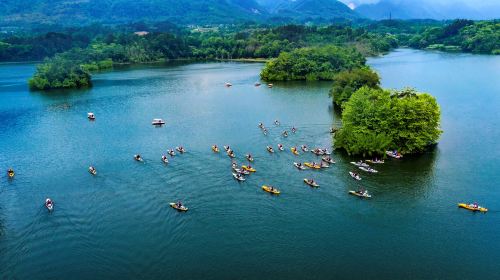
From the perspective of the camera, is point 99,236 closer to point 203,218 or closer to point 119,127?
point 203,218

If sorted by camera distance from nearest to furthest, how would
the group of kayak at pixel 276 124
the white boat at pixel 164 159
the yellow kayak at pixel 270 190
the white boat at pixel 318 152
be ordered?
the yellow kayak at pixel 270 190, the white boat at pixel 164 159, the white boat at pixel 318 152, the group of kayak at pixel 276 124

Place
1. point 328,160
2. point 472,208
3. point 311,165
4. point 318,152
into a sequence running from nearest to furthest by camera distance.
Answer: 1. point 472,208
2. point 311,165
3. point 328,160
4. point 318,152

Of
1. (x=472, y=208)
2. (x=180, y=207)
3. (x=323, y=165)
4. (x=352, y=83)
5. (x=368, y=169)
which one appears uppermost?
(x=352, y=83)

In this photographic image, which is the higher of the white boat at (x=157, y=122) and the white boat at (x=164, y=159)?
the white boat at (x=157, y=122)

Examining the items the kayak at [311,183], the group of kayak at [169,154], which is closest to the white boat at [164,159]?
the group of kayak at [169,154]

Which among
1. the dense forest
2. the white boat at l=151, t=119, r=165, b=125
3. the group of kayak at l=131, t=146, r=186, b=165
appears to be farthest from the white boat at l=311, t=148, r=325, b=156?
the dense forest

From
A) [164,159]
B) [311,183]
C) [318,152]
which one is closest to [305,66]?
[318,152]

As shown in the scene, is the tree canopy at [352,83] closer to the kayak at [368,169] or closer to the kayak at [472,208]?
the kayak at [368,169]

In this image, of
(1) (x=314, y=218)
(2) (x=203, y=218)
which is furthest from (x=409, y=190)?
(2) (x=203, y=218)

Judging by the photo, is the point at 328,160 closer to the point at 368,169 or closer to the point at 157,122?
the point at 368,169
